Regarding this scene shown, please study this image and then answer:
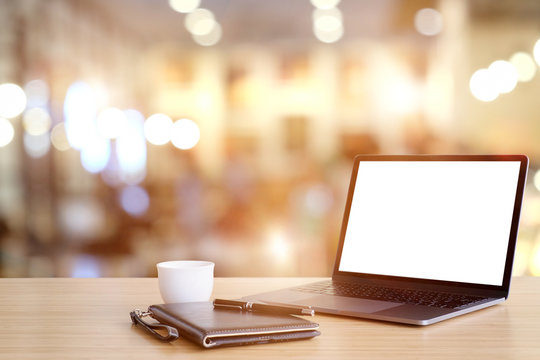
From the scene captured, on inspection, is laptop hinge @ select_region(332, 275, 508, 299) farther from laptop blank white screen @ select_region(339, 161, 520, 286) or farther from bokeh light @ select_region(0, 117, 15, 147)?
bokeh light @ select_region(0, 117, 15, 147)

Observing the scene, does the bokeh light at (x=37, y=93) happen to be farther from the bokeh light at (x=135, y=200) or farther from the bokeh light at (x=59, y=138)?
the bokeh light at (x=135, y=200)

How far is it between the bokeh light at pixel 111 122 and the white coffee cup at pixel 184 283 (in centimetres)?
583

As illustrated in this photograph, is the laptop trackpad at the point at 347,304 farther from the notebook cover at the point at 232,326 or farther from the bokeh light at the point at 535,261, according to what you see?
the bokeh light at the point at 535,261

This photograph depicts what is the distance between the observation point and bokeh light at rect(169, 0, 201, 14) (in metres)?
6.22

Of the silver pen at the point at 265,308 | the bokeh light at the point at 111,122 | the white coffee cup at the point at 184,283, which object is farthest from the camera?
the bokeh light at the point at 111,122

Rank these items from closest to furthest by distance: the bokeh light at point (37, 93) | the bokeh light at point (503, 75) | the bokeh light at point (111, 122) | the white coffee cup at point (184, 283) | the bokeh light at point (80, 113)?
1. the white coffee cup at point (184, 283)
2. the bokeh light at point (37, 93)
3. the bokeh light at point (80, 113)
4. the bokeh light at point (503, 75)
5. the bokeh light at point (111, 122)

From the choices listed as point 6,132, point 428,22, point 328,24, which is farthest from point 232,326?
point 428,22

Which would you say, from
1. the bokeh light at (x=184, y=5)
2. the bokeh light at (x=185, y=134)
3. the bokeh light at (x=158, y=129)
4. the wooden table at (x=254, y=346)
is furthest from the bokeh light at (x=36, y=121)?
the wooden table at (x=254, y=346)

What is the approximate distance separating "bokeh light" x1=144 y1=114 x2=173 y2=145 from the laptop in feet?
20.0

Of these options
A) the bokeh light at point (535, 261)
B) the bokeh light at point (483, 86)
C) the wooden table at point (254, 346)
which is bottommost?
the bokeh light at point (535, 261)

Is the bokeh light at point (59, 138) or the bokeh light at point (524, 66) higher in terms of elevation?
the bokeh light at point (524, 66)

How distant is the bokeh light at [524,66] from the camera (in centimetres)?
686

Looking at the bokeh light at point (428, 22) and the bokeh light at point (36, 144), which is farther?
the bokeh light at point (428, 22)

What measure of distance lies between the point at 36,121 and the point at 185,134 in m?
1.83
